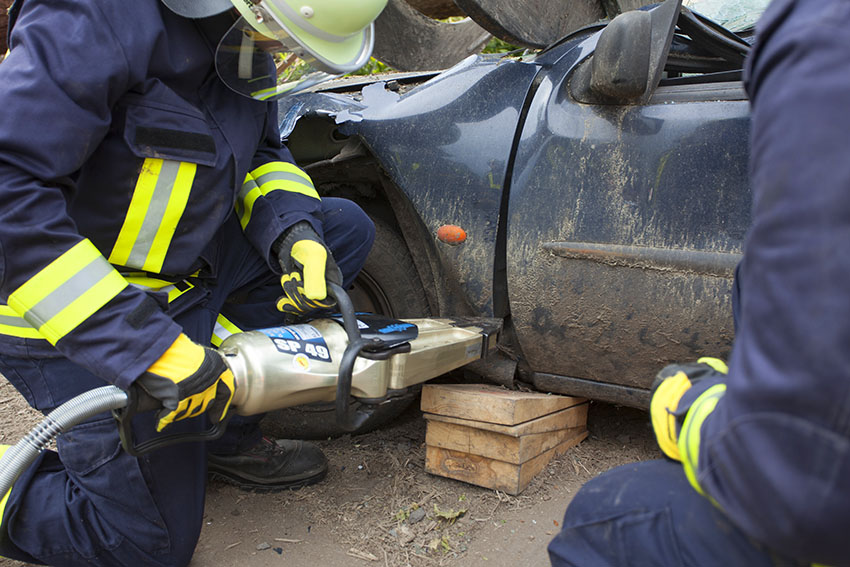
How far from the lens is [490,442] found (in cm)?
197

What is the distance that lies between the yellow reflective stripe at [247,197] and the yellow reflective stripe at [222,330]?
287mm

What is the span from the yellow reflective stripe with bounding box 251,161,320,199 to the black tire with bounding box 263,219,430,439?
15.0 inches

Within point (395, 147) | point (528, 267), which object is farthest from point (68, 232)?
point (528, 267)

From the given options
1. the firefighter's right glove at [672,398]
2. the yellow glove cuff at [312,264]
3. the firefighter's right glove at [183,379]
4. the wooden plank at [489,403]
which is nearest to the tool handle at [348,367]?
the yellow glove cuff at [312,264]

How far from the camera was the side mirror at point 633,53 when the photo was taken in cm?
165

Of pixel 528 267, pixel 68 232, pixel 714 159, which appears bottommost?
pixel 528 267

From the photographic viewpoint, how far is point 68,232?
1.34 meters

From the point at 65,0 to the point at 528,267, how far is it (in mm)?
1302

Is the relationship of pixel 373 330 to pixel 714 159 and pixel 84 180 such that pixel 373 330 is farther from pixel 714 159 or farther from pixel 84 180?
pixel 714 159

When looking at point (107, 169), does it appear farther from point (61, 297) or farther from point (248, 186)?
point (248, 186)

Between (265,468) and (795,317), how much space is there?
1765 mm

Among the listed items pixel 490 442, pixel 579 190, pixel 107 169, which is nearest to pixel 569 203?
pixel 579 190

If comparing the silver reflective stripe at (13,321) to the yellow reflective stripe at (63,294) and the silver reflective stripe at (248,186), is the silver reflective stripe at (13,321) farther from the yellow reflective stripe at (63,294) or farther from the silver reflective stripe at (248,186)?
the silver reflective stripe at (248,186)

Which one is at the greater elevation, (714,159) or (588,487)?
(714,159)
